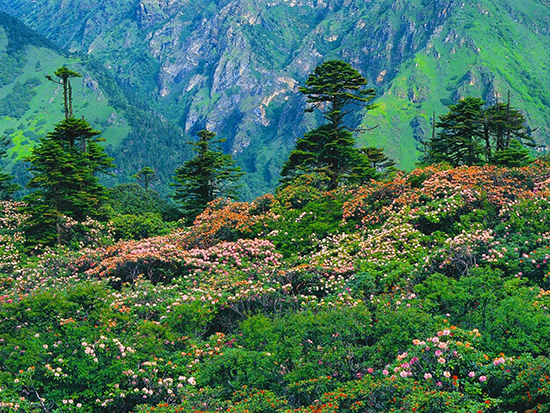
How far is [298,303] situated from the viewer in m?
16.9

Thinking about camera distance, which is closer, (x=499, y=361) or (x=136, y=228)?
(x=499, y=361)

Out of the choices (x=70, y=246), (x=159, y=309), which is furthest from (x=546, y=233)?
(x=70, y=246)

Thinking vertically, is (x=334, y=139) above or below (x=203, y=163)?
below

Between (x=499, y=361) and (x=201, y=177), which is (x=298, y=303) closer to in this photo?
(x=499, y=361)

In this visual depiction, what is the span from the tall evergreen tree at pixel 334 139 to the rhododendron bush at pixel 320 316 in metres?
8.96

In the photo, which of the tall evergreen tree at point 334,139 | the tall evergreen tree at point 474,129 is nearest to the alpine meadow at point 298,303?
the tall evergreen tree at point 334,139

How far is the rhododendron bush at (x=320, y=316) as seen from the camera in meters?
10.6

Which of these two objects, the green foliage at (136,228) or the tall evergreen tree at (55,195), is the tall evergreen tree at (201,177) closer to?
the green foliage at (136,228)

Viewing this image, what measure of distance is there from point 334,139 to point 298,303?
59.3ft

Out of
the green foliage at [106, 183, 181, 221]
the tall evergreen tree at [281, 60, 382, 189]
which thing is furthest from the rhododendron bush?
the green foliage at [106, 183, 181, 221]

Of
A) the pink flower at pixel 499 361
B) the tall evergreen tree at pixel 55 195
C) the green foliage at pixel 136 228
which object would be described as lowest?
the pink flower at pixel 499 361

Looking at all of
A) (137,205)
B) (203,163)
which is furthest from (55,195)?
(203,163)

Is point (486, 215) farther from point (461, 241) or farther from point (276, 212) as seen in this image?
Answer: point (276, 212)

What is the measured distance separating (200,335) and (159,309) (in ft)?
5.42
